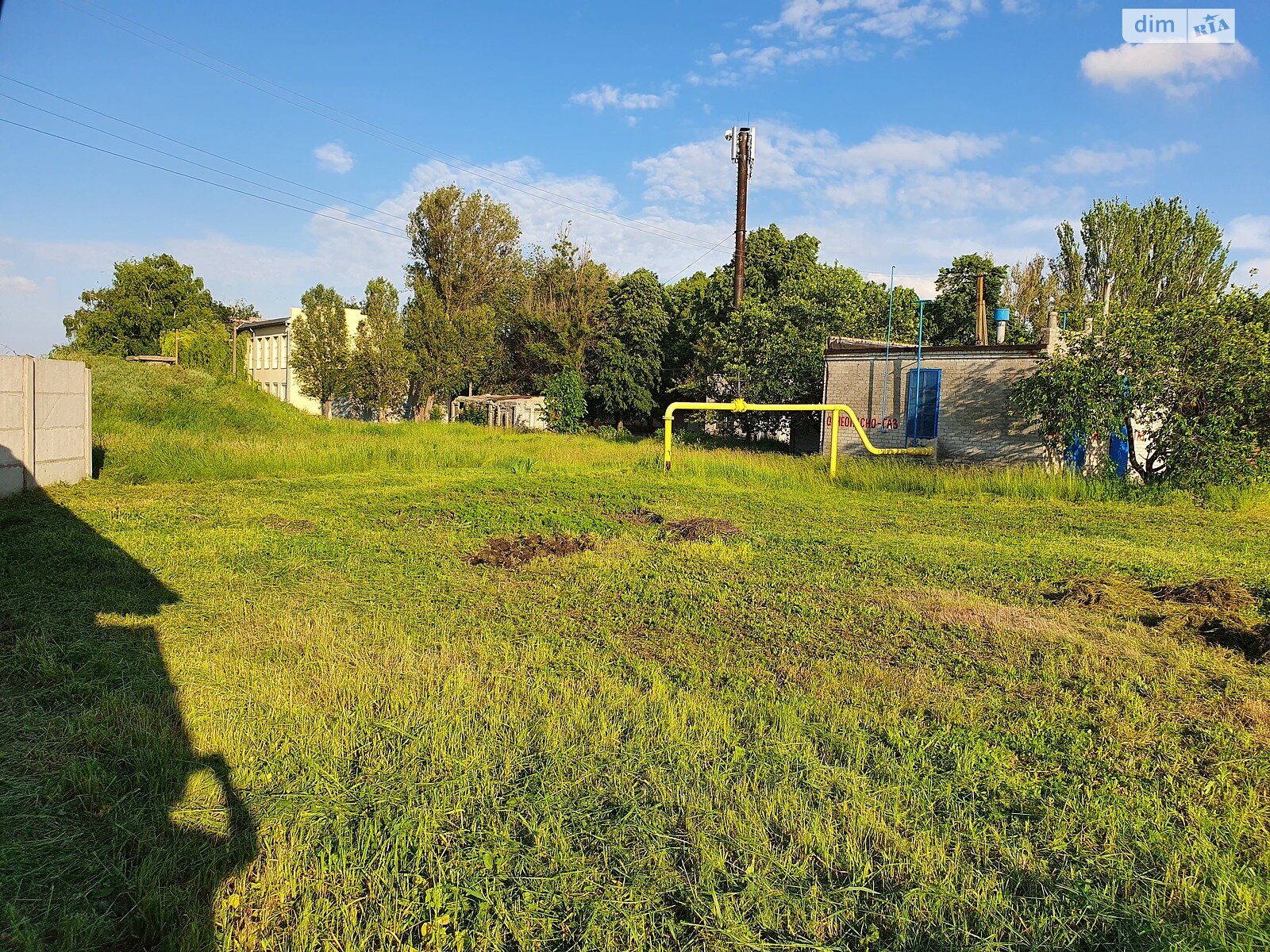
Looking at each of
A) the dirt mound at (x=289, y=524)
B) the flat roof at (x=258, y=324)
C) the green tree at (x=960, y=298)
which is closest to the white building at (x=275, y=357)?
the flat roof at (x=258, y=324)

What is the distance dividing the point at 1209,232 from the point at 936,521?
3313cm

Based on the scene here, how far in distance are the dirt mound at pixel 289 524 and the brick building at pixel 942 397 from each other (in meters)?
14.4

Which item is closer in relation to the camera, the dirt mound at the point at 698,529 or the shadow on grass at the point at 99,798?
the shadow on grass at the point at 99,798

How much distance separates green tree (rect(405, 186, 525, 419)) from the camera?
38.8 metres

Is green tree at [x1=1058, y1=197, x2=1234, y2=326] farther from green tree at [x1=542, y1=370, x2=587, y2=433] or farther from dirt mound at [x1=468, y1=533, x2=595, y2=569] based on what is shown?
dirt mound at [x1=468, y1=533, x2=595, y2=569]

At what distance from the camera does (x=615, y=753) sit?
Result: 151 inches

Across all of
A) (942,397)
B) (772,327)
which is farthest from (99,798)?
(772,327)

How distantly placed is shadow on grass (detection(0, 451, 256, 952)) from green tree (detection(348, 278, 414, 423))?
32424 millimetres

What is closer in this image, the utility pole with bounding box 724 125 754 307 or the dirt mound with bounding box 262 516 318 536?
the dirt mound with bounding box 262 516 318 536

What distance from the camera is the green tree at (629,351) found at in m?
35.6

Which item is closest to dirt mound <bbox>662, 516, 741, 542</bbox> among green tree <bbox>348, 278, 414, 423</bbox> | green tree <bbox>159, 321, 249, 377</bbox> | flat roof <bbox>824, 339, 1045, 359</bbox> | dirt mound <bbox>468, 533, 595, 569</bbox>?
dirt mound <bbox>468, 533, 595, 569</bbox>

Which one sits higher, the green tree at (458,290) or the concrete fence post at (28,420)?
the green tree at (458,290)

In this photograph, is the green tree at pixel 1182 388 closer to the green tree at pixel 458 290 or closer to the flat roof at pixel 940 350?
the flat roof at pixel 940 350

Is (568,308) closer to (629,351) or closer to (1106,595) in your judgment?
(629,351)
